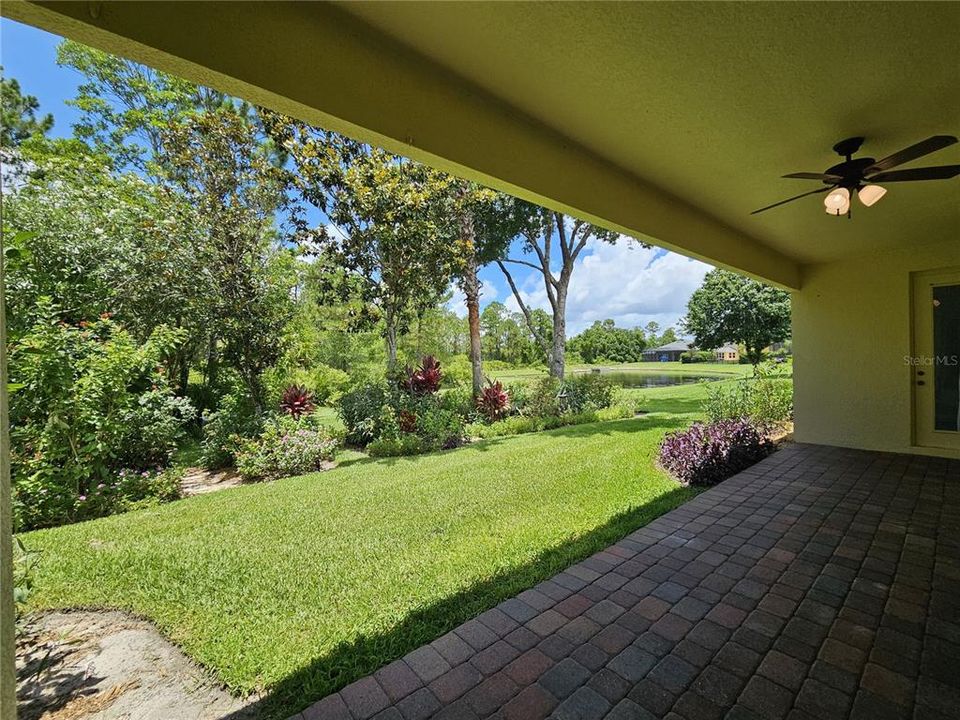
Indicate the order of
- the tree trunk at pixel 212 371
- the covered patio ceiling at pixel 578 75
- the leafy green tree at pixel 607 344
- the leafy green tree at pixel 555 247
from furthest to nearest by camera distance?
the leafy green tree at pixel 607 344 < the leafy green tree at pixel 555 247 < the tree trunk at pixel 212 371 < the covered patio ceiling at pixel 578 75

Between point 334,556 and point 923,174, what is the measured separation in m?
4.62

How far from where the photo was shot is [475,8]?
1.48 meters

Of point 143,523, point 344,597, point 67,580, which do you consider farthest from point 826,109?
point 143,523

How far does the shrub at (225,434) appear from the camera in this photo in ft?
20.6

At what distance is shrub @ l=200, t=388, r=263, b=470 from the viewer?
247 inches

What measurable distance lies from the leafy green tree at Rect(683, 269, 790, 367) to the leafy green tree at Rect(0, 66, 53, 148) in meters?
23.2

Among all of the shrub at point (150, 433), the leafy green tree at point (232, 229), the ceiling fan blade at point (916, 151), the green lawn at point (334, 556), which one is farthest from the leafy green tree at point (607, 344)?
the ceiling fan blade at point (916, 151)

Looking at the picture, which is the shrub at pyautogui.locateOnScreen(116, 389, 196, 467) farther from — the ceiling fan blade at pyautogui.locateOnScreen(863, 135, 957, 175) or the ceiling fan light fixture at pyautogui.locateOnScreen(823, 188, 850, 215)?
the ceiling fan blade at pyautogui.locateOnScreen(863, 135, 957, 175)

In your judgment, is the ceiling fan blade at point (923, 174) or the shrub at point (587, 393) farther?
the shrub at point (587, 393)

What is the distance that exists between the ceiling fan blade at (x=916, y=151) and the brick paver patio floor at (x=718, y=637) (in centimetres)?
247

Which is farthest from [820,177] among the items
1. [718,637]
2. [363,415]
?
[363,415]

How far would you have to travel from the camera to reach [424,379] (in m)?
8.07

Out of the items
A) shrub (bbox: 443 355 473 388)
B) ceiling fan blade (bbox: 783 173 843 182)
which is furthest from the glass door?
shrub (bbox: 443 355 473 388)

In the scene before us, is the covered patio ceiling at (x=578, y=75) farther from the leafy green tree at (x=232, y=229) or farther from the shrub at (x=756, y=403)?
the leafy green tree at (x=232, y=229)
